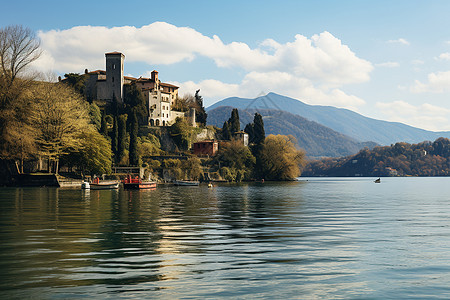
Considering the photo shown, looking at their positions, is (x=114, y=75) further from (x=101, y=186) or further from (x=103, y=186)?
(x=101, y=186)

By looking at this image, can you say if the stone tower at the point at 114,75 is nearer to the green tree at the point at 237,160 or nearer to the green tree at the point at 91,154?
the green tree at the point at 237,160

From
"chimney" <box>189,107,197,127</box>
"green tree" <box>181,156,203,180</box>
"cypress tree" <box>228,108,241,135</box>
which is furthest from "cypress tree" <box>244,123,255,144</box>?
"green tree" <box>181,156,203,180</box>

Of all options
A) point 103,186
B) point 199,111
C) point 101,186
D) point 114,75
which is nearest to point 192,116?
point 199,111

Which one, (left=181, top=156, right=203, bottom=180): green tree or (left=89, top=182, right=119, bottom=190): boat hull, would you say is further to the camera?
(left=181, top=156, right=203, bottom=180): green tree

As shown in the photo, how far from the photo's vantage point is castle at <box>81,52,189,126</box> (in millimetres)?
135375

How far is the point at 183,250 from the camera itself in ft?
53.1

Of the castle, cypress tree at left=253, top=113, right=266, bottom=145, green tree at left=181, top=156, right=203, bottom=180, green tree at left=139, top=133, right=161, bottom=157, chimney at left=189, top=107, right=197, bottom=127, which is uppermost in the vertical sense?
the castle

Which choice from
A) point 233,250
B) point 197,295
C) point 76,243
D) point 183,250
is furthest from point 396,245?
point 76,243

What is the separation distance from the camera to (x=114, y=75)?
136 m

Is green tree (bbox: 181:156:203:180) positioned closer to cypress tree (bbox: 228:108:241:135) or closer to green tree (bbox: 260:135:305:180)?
green tree (bbox: 260:135:305:180)

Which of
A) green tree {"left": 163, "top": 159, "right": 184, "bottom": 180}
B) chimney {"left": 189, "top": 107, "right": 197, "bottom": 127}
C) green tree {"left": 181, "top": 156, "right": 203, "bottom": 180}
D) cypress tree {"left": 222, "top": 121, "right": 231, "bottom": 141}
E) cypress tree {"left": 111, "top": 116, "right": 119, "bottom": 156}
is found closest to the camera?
cypress tree {"left": 111, "top": 116, "right": 119, "bottom": 156}

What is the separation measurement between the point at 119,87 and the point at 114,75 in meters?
3.89

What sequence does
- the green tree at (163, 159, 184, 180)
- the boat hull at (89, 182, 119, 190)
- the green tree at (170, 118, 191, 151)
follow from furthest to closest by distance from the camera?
the green tree at (170, 118, 191, 151), the green tree at (163, 159, 184, 180), the boat hull at (89, 182, 119, 190)

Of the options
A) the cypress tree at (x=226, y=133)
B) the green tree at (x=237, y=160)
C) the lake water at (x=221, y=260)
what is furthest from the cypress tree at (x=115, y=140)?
the lake water at (x=221, y=260)
